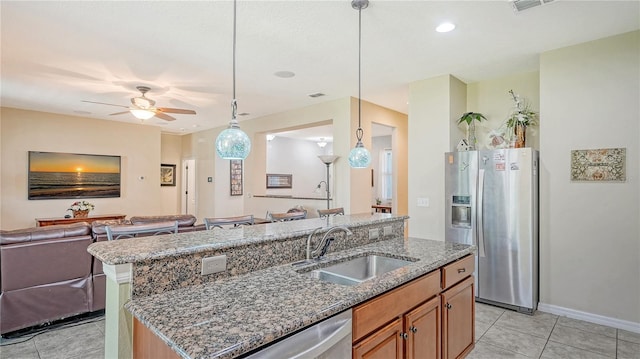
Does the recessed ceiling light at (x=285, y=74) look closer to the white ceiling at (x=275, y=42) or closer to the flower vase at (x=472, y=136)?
the white ceiling at (x=275, y=42)

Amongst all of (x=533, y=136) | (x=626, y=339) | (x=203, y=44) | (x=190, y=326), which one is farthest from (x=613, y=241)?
(x=203, y=44)

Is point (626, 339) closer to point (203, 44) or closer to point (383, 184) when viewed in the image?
point (203, 44)

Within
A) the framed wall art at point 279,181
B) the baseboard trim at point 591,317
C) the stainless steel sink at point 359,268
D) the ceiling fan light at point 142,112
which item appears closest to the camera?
the stainless steel sink at point 359,268

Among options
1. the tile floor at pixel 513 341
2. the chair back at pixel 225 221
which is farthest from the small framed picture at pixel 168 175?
the chair back at pixel 225 221

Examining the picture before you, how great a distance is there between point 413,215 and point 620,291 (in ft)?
7.22

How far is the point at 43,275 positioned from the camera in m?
2.96

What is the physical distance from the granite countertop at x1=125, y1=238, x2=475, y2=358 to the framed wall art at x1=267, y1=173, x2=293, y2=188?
8.12 meters

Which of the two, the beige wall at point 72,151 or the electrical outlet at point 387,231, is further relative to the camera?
the beige wall at point 72,151

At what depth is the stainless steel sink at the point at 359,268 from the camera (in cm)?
199

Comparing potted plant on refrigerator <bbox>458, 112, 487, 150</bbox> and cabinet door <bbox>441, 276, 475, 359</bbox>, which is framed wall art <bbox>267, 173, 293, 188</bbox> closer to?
potted plant on refrigerator <bbox>458, 112, 487, 150</bbox>

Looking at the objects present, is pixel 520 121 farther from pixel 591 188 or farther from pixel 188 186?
pixel 188 186

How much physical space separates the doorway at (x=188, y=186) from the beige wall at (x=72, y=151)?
4.36ft

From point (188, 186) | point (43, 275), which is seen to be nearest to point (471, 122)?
point (43, 275)

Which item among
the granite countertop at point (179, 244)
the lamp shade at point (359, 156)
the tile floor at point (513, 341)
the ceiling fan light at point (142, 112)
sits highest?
the ceiling fan light at point (142, 112)
